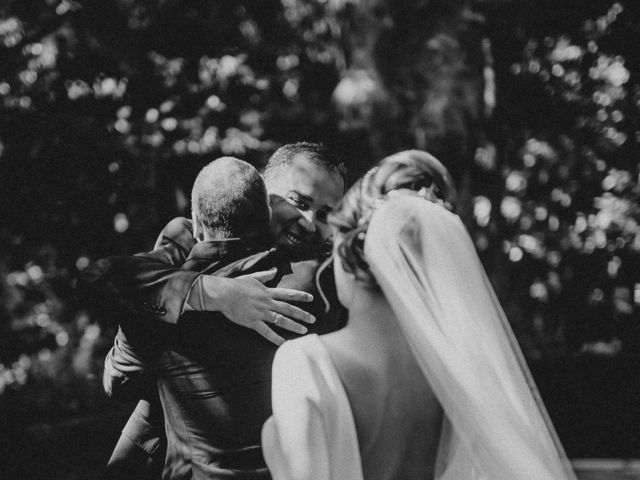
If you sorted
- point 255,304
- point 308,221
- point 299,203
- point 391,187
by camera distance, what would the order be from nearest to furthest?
point 391,187 < point 255,304 < point 308,221 < point 299,203

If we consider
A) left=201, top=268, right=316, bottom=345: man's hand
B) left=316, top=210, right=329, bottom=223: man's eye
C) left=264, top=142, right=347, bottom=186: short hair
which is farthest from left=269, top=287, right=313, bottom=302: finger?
left=264, top=142, right=347, bottom=186: short hair

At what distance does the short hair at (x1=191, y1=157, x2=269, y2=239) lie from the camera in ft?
7.32

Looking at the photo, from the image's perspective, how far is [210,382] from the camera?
86.2 inches

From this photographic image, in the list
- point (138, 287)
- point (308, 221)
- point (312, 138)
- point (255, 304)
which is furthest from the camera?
point (312, 138)

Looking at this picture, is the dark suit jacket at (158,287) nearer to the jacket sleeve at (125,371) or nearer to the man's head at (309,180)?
the jacket sleeve at (125,371)

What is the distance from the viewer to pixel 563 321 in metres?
12.1

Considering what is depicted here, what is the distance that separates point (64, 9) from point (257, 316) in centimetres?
563

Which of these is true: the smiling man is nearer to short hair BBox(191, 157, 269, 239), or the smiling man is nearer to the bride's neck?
short hair BBox(191, 157, 269, 239)

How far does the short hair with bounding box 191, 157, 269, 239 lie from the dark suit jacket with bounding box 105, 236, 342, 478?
5cm

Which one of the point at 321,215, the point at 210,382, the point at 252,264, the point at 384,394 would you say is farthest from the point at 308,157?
the point at 384,394

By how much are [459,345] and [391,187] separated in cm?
37

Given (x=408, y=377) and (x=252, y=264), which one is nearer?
(x=408, y=377)

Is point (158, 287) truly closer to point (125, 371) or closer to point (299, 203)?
point (125, 371)

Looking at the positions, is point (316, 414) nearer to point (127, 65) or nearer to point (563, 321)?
point (127, 65)
